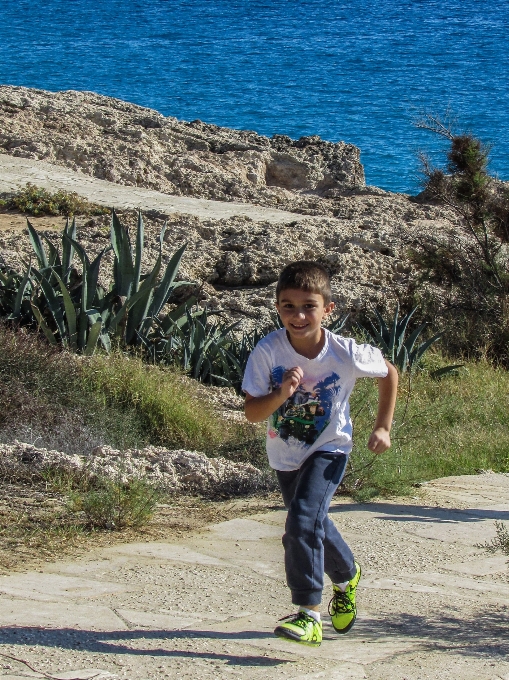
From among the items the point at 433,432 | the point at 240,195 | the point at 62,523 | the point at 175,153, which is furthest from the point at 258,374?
the point at 175,153

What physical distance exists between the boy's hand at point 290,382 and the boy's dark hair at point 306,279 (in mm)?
341

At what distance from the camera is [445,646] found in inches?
148

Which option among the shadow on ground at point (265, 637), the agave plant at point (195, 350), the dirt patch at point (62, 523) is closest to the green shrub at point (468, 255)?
the agave plant at point (195, 350)

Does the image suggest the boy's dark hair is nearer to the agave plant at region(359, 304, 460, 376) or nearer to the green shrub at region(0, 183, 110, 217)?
the agave plant at region(359, 304, 460, 376)

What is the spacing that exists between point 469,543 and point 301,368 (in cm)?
180

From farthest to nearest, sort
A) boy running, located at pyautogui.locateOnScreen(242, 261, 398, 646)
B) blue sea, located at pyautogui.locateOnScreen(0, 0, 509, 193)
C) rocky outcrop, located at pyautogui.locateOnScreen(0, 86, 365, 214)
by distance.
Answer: blue sea, located at pyautogui.locateOnScreen(0, 0, 509, 193)
rocky outcrop, located at pyautogui.locateOnScreen(0, 86, 365, 214)
boy running, located at pyautogui.locateOnScreen(242, 261, 398, 646)

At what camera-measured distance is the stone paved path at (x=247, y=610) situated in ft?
11.5

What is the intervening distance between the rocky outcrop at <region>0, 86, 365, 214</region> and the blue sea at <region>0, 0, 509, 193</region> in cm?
1230

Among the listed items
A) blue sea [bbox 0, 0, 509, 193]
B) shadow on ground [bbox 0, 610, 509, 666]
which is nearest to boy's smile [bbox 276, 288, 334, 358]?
shadow on ground [bbox 0, 610, 509, 666]

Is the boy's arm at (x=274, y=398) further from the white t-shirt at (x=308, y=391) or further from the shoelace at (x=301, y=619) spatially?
the shoelace at (x=301, y=619)

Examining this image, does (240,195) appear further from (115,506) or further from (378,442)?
(378,442)

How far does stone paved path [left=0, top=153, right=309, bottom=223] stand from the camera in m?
12.1

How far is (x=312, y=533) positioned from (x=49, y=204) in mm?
8661

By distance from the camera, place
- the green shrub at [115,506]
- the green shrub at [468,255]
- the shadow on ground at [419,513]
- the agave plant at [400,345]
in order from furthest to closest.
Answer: the green shrub at [468,255] < the agave plant at [400,345] < the shadow on ground at [419,513] < the green shrub at [115,506]
